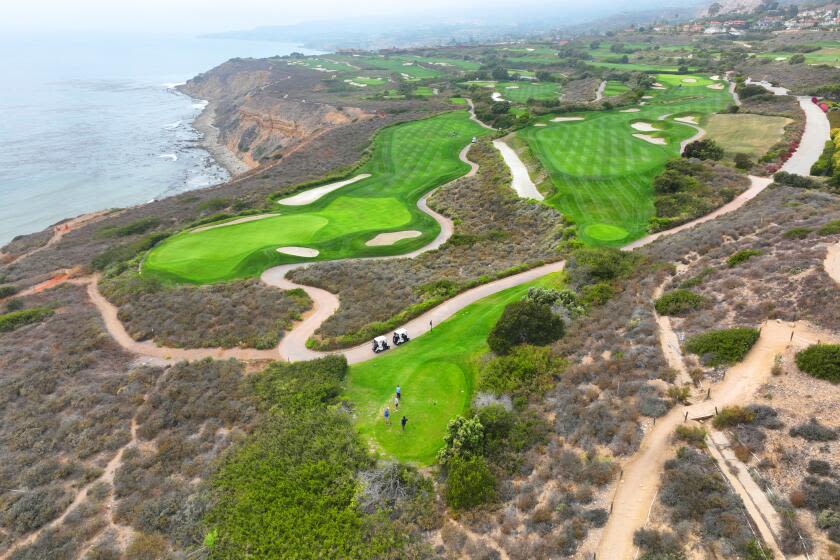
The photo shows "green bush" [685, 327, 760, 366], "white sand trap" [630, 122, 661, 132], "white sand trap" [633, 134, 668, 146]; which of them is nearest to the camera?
"green bush" [685, 327, 760, 366]

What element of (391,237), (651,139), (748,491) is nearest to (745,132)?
(651,139)

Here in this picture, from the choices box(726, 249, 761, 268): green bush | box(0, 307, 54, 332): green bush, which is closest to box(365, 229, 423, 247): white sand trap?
box(0, 307, 54, 332): green bush

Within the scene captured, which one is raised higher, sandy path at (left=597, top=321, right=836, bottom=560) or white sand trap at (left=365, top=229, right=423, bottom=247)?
sandy path at (left=597, top=321, right=836, bottom=560)

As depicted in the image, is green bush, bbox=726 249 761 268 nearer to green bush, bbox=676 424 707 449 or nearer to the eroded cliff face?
green bush, bbox=676 424 707 449

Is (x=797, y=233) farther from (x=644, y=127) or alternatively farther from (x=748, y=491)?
(x=644, y=127)

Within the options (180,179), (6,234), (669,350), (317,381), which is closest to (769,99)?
(669,350)

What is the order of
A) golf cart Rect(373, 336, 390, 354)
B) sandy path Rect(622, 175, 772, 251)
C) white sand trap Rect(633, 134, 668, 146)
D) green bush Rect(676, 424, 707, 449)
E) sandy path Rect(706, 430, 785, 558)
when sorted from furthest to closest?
1. white sand trap Rect(633, 134, 668, 146)
2. sandy path Rect(622, 175, 772, 251)
3. golf cart Rect(373, 336, 390, 354)
4. green bush Rect(676, 424, 707, 449)
5. sandy path Rect(706, 430, 785, 558)
